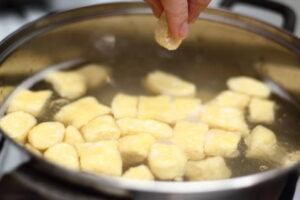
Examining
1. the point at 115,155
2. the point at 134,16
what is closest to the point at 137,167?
the point at 115,155

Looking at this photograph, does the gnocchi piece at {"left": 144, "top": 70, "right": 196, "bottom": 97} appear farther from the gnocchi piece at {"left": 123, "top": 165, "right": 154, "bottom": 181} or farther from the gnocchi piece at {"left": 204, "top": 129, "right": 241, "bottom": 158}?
the gnocchi piece at {"left": 123, "top": 165, "right": 154, "bottom": 181}

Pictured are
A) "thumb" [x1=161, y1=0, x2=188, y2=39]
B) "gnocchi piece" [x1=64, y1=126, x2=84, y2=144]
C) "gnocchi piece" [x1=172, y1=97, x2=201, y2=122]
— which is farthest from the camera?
"gnocchi piece" [x1=172, y1=97, x2=201, y2=122]

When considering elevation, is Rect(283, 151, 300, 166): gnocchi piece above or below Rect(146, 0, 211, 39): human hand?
below

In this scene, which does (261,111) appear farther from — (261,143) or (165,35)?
(165,35)

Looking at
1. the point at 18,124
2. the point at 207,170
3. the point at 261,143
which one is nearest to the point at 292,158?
the point at 261,143

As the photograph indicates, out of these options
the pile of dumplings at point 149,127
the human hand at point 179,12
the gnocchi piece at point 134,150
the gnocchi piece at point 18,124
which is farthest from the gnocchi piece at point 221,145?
the gnocchi piece at point 18,124

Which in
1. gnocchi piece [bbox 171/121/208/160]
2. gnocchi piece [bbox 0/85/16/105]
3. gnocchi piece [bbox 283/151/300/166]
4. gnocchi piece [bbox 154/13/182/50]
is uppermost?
gnocchi piece [bbox 154/13/182/50]

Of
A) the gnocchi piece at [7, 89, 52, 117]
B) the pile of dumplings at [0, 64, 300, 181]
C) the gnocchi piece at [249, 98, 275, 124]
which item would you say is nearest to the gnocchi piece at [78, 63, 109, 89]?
the pile of dumplings at [0, 64, 300, 181]

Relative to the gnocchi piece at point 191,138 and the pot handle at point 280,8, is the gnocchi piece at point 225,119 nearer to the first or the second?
the gnocchi piece at point 191,138
